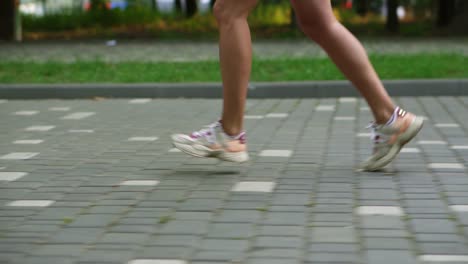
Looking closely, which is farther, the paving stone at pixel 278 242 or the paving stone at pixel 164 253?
the paving stone at pixel 278 242

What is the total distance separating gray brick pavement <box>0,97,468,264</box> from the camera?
3.31 meters

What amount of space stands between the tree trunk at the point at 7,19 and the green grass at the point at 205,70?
10.2 m

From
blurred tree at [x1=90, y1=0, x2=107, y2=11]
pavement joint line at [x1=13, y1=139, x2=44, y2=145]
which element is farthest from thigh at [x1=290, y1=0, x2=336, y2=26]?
blurred tree at [x1=90, y1=0, x2=107, y2=11]

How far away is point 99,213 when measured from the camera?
3.96 meters

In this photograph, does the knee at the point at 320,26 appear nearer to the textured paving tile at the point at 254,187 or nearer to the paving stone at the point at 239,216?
the textured paving tile at the point at 254,187

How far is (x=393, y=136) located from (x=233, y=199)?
1008mm

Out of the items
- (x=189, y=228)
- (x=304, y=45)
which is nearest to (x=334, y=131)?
(x=189, y=228)

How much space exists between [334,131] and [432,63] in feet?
13.6

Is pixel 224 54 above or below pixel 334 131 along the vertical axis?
above

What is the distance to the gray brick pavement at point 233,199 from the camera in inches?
130

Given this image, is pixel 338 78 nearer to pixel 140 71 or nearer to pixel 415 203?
pixel 140 71

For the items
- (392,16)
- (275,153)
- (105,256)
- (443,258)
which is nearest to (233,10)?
(275,153)

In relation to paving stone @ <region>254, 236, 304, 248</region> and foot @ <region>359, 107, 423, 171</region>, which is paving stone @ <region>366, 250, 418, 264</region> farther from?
foot @ <region>359, 107, 423, 171</region>

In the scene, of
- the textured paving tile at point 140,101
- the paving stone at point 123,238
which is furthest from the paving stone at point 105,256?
the textured paving tile at point 140,101
